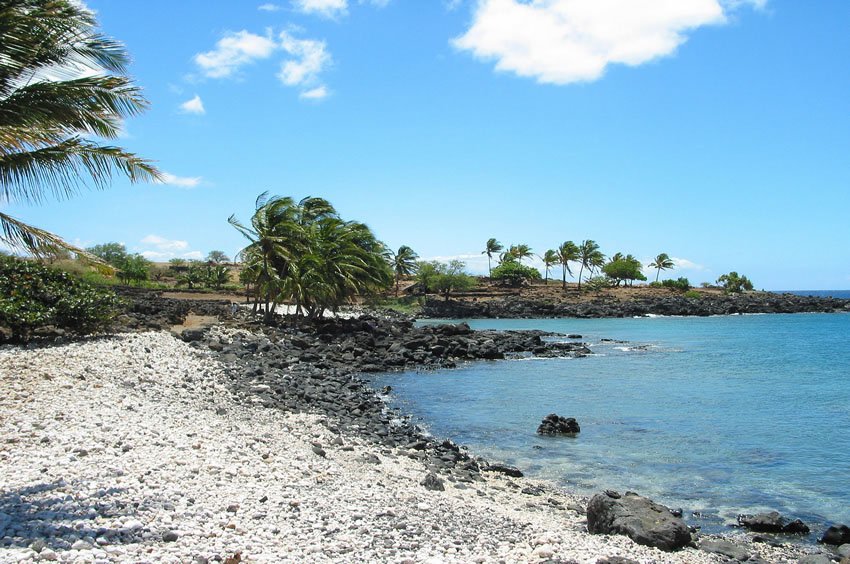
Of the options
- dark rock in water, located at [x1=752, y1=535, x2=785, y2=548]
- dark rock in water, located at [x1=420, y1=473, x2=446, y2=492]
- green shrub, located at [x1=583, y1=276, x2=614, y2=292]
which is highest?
green shrub, located at [x1=583, y1=276, x2=614, y2=292]

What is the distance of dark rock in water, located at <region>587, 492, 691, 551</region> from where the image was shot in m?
8.55

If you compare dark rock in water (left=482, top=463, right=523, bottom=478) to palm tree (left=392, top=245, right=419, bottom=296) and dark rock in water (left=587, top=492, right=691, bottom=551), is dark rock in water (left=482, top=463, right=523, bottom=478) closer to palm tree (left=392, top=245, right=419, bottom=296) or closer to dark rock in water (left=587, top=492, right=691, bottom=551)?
dark rock in water (left=587, top=492, right=691, bottom=551)

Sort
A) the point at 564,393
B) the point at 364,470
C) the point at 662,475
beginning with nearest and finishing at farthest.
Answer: the point at 364,470, the point at 662,475, the point at 564,393

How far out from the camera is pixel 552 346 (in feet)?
134

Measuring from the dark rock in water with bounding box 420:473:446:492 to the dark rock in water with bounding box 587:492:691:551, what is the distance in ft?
8.72

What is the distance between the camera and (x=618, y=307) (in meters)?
90.3

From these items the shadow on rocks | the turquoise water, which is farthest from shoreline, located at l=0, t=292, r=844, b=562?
the turquoise water

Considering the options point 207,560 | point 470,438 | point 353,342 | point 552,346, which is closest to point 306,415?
point 470,438

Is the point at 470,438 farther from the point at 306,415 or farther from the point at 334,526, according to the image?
the point at 334,526

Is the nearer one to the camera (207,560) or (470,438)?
(207,560)

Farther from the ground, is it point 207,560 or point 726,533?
point 207,560

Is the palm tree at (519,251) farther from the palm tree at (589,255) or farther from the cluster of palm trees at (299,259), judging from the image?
the cluster of palm trees at (299,259)

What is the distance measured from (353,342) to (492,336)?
13.2 m

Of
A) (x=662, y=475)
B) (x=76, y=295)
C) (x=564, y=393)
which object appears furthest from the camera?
(x=564, y=393)
